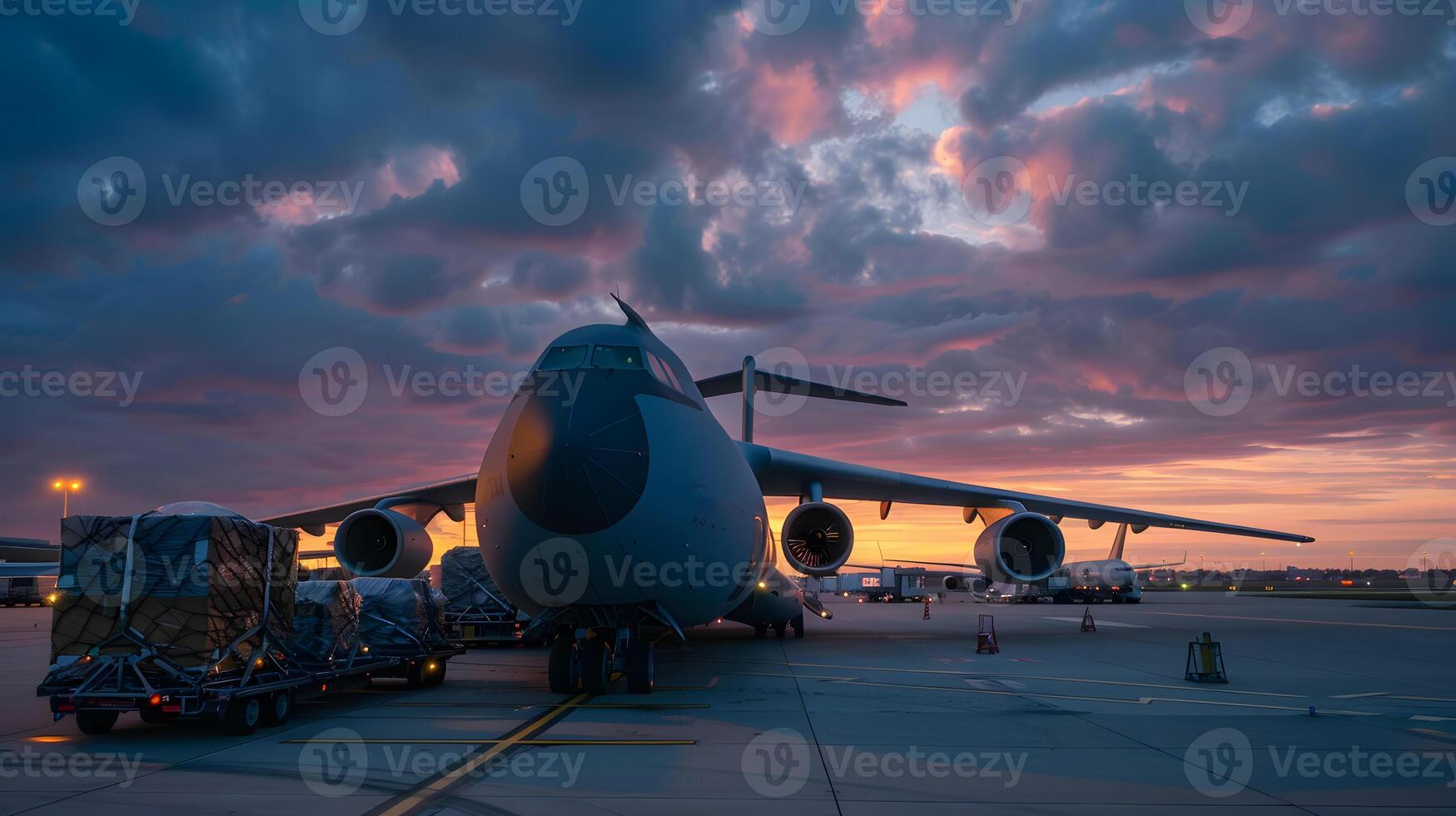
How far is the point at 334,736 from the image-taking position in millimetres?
8820

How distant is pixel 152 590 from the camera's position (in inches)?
354

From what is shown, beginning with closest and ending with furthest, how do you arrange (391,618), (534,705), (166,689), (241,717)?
(166,689) → (241,717) → (534,705) → (391,618)

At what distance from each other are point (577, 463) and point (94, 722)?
509cm

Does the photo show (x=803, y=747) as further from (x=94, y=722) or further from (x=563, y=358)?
(x=94, y=722)

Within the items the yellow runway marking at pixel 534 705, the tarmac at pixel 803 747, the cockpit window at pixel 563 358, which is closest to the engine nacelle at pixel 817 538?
the tarmac at pixel 803 747

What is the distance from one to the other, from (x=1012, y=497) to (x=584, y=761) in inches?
577

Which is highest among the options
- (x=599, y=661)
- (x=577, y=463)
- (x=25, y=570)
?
(x=577, y=463)

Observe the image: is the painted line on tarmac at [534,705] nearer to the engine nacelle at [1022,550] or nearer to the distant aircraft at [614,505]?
the distant aircraft at [614,505]

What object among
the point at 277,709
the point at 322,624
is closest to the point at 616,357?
the point at 322,624

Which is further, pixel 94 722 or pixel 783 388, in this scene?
pixel 783 388

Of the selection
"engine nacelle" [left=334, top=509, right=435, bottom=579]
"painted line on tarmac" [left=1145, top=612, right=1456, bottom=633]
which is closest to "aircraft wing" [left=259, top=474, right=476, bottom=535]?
"engine nacelle" [left=334, top=509, right=435, bottom=579]

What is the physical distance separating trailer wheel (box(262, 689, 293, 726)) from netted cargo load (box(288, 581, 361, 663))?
3.62 feet

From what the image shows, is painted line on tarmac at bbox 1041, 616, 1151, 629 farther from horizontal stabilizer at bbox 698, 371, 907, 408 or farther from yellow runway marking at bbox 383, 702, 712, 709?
yellow runway marking at bbox 383, 702, 712, 709

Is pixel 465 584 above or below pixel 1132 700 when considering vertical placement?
above
